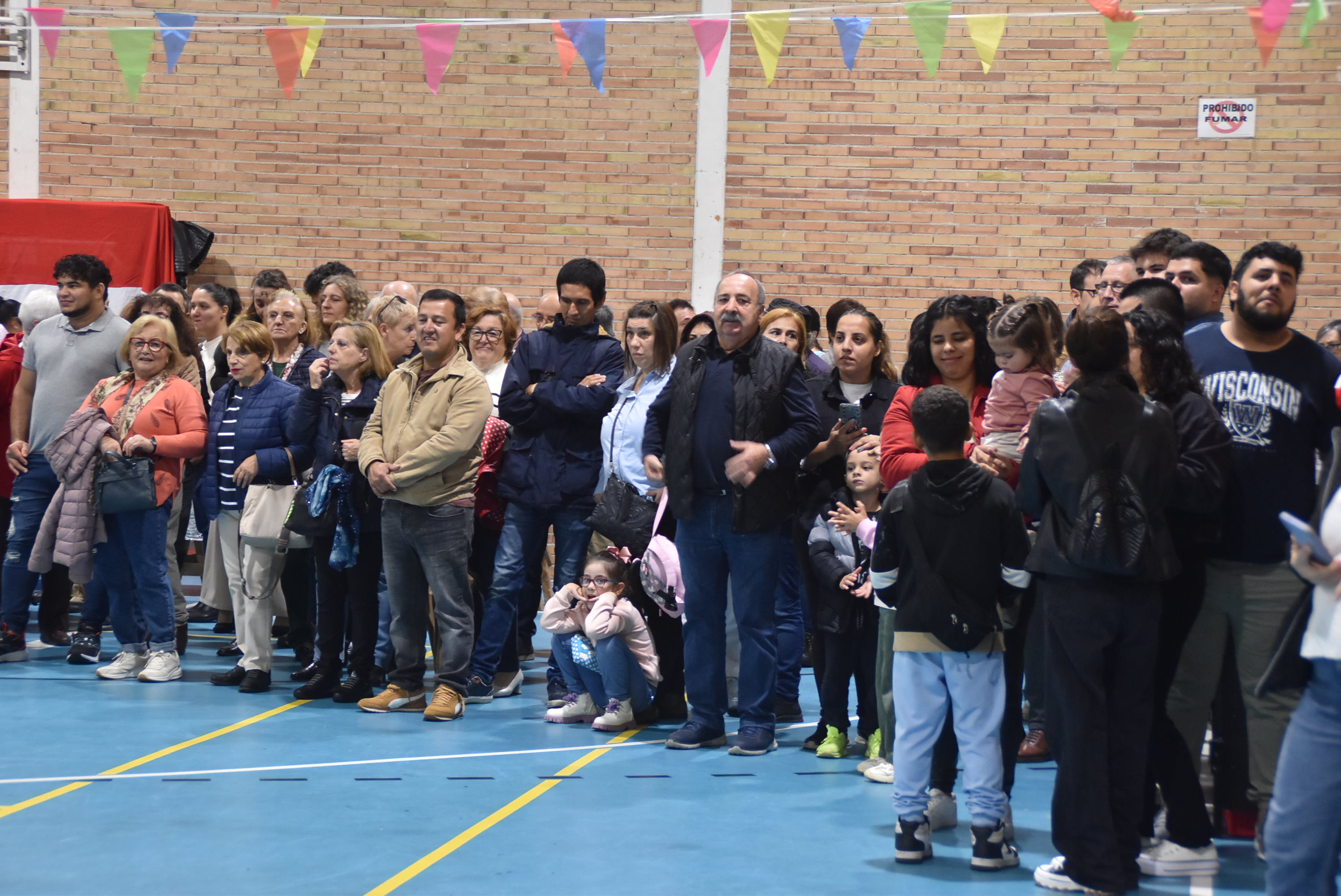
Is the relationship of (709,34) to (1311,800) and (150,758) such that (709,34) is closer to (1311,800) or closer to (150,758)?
(150,758)

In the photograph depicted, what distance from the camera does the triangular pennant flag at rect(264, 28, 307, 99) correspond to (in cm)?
880

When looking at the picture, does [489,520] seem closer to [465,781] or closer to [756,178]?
[465,781]

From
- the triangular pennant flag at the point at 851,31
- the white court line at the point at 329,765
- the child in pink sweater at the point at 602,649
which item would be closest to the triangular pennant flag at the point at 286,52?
the triangular pennant flag at the point at 851,31

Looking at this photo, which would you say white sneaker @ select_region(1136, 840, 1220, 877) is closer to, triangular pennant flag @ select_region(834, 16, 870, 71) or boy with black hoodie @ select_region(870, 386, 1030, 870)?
boy with black hoodie @ select_region(870, 386, 1030, 870)

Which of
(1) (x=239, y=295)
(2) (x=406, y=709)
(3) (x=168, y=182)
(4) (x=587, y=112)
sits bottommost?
(2) (x=406, y=709)

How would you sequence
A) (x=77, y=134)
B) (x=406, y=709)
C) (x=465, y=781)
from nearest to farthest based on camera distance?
(x=465, y=781)
(x=406, y=709)
(x=77, y=134)

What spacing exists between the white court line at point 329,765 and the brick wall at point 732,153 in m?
5.27

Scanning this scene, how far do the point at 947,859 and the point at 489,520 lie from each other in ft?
9.97

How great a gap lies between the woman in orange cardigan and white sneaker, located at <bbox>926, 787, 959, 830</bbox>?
411cm

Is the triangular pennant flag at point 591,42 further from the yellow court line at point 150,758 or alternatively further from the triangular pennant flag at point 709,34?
the yellow court line at point 150,758

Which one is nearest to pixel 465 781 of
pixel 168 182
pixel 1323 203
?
pixel 168 182

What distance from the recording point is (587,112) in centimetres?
1002

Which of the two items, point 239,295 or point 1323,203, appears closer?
point 1323,203

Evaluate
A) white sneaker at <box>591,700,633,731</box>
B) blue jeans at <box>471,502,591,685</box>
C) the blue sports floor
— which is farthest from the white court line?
blue jeans at <box>471,502,591,685</box>
